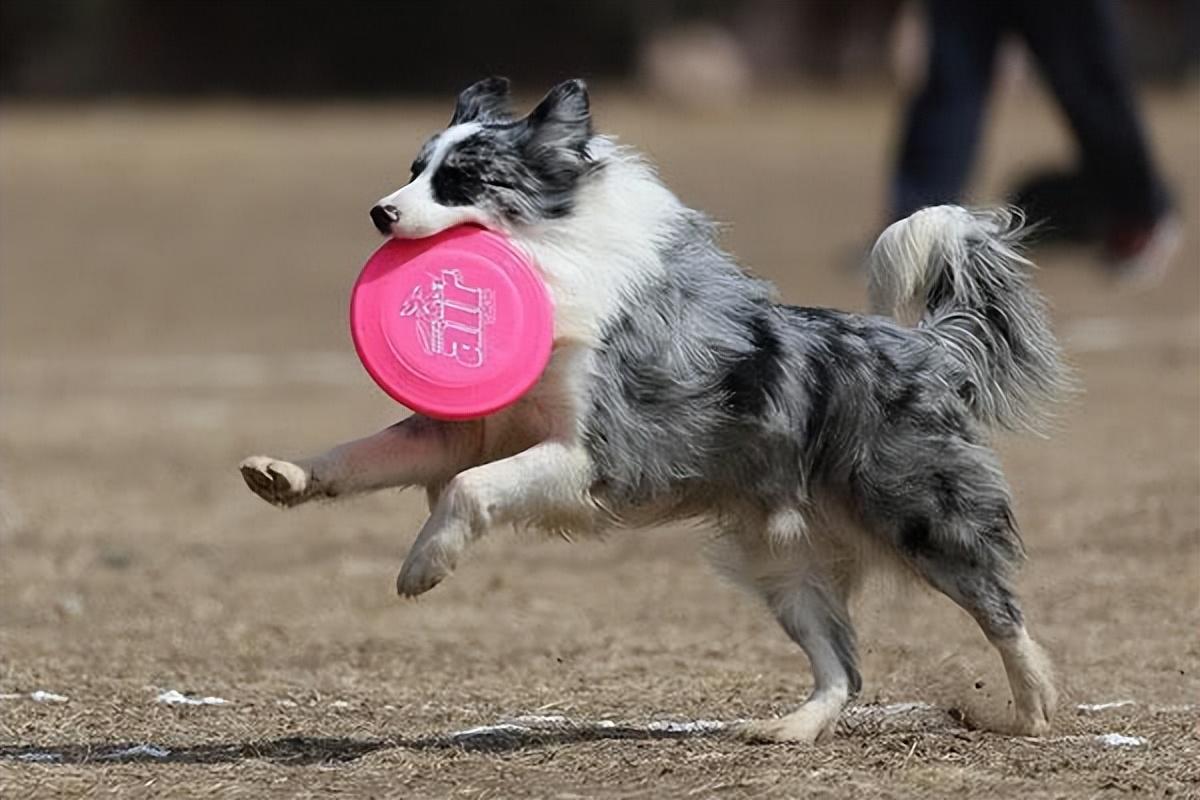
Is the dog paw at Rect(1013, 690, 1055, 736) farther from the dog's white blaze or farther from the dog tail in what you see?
the dog's white blaze

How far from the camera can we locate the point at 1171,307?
15.6 m

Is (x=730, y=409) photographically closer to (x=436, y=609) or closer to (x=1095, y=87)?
(x=436, y=609)

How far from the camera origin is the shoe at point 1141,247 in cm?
1438

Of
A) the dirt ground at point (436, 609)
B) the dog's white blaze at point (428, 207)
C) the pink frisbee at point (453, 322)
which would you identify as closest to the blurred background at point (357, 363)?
the dirt ground at point (436, 609)

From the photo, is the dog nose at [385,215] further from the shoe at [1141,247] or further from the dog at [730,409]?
the shoe at [1141,247]

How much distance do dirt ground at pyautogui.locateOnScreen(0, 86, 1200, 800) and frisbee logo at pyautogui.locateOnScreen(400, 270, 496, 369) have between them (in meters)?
0.98

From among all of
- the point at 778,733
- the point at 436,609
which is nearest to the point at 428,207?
the point at 778,733

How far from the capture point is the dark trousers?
42.0 ft

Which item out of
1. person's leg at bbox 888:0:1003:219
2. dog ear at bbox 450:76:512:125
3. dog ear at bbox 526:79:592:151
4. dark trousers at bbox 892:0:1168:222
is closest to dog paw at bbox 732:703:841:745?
dog ear at bbox 526:79:592:151

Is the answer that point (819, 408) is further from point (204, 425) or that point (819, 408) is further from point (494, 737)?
point (204, 425)

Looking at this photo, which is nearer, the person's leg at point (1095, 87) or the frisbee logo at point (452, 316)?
the frisbee logo at point (452, 316)

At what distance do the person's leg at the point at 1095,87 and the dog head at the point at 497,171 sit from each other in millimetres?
7588

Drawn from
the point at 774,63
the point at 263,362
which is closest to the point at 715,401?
the point at 263,362

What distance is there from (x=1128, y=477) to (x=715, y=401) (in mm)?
4642
